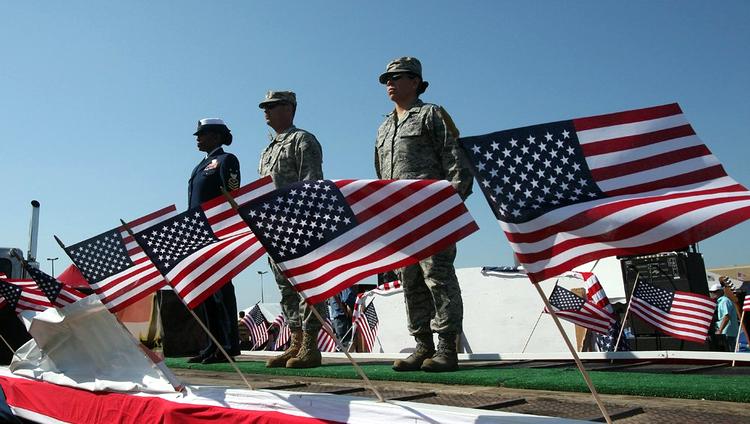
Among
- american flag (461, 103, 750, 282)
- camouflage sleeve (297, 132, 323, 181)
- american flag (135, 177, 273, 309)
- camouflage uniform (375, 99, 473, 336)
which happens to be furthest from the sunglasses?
american flag (461, 103, 750, 282)

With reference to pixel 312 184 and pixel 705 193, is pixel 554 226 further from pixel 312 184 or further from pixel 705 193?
pixel 312 184

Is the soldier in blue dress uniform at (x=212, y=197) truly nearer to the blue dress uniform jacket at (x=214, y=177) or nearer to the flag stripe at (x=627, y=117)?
the blue dress uniform jacket at (x=214, y=177)

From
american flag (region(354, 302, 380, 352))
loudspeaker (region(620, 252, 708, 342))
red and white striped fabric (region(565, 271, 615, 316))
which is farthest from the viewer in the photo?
american flag (region(354, 302, 380, 352))

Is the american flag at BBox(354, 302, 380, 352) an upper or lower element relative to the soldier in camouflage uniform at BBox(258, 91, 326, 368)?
lower

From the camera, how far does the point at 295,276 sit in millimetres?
2662

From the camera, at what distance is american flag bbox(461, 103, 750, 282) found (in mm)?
2162

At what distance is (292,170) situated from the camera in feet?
17.6

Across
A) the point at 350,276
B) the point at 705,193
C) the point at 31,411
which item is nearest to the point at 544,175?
the point at 705,193

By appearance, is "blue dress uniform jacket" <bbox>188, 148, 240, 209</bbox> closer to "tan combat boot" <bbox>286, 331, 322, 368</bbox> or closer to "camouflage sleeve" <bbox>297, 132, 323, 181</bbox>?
"camouflage sleeve" <bbox>297, 132, 323, 181</bbox>

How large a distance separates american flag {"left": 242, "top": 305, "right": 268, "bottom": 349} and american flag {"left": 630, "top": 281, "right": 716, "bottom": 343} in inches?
402

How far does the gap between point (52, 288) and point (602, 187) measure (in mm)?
4161

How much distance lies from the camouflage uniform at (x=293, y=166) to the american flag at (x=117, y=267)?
122cm

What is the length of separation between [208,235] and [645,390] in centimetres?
241

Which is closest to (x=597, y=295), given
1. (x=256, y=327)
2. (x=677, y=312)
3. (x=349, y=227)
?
(x=677, y=312)
